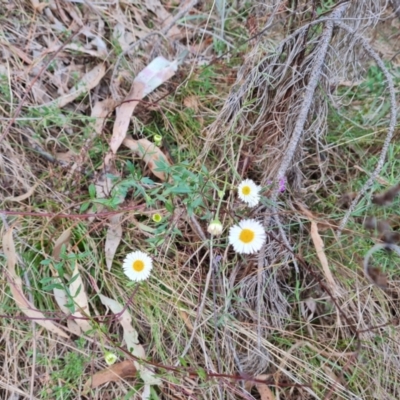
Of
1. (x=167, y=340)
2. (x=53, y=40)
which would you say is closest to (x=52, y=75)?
(x=53, y=40)

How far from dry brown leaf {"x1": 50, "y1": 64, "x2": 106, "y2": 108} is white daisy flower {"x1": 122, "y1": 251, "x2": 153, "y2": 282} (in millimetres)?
613

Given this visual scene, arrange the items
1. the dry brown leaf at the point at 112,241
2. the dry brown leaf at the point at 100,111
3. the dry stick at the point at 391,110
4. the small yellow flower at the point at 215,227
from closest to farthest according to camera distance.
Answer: the small yellow flower at the point at 215,227 < the dry stick at the point at 391,110 < the dry brown leaf at the point at 112,241 < the dry brown leaf at the point at 100,111

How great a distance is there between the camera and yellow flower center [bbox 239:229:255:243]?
1.11 metres

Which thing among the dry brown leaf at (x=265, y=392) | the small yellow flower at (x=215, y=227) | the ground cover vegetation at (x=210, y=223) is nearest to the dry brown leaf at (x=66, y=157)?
the ground cover vegetation at (x=210, y=223)

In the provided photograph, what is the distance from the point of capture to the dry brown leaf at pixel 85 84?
1462mm

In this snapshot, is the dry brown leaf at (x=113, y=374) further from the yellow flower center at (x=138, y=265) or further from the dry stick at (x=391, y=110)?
A: the dry stick at (x=391, y=110)

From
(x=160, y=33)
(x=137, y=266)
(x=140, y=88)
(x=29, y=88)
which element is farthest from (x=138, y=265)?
(x=160, y=33)

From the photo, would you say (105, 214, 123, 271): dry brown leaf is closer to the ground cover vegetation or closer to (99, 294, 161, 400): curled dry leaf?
the ground cover vegetation

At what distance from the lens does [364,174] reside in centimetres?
139

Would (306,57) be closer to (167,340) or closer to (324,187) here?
(324,187)

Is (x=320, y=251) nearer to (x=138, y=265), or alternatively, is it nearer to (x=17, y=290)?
(x=138, y=265)

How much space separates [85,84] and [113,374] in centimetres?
95

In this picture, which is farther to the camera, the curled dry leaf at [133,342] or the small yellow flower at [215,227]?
the curled dry leaf at [133,342]

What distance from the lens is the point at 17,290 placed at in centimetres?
124
